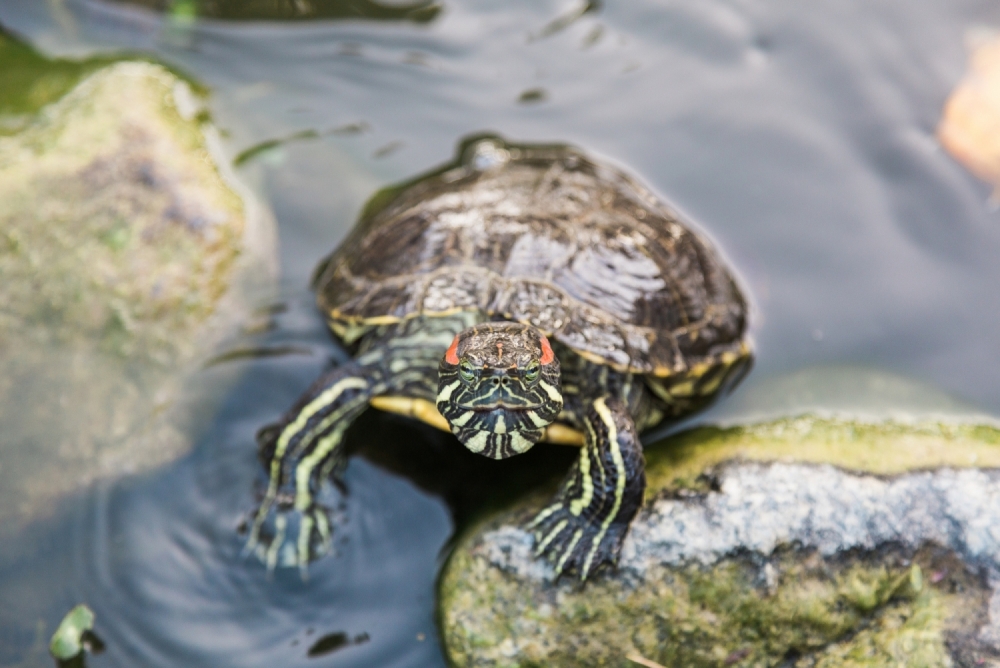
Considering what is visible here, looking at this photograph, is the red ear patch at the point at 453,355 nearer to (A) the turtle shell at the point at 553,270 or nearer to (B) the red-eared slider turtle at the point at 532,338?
(B) the red-eared slider turtle at the point at 532,338

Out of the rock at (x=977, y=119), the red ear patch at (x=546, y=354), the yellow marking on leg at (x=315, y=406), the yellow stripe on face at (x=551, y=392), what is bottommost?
the yellow marking on leg at (x=315, y=406)

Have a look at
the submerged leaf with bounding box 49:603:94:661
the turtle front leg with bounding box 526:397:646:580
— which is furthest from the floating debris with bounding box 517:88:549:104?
the submerged leaf with bounding box 49:603:94:661

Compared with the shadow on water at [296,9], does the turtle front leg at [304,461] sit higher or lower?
lower

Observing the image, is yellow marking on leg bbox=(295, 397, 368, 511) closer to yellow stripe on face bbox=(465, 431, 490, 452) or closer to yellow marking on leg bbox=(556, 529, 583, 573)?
Answer: yellow stripe on face bbox=(465, 431, 490, 452)

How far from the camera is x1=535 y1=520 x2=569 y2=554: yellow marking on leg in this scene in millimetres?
3725

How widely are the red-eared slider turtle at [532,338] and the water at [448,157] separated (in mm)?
326

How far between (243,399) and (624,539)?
7.33 ft

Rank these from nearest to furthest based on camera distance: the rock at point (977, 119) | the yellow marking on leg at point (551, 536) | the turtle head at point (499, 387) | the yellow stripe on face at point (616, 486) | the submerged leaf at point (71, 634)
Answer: the turtle head at point (499, 387) → the yellow stripe on face at point (616, 486) → the yellow marking on leg at point (551, 536) → the submerged leaf at point (71, 634) → the rock at point (977, 119)

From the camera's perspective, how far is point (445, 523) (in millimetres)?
4277

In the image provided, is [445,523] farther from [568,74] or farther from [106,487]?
[568,74]

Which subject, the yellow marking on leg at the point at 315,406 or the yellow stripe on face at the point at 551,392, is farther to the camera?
the yellow marking on leg at the point at 315,406

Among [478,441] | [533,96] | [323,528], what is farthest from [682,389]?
[533,96]

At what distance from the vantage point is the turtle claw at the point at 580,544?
3658 millimetres

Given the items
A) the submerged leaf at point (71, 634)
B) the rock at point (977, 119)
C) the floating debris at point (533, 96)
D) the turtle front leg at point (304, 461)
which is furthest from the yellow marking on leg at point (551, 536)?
the rock at point (977, 119)
